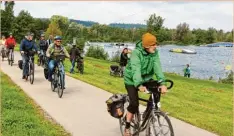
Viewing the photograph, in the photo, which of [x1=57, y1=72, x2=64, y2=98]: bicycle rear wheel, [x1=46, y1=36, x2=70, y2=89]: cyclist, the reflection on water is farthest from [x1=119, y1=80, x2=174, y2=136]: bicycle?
the reflection on water

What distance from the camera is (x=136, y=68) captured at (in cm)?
618

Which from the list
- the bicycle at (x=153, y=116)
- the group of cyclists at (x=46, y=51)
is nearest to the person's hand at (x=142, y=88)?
the bicycle at (x=153, y=116)

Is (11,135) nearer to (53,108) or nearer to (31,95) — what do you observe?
(53,108)

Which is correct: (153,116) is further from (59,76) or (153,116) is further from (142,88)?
(59,76)

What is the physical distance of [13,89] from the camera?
13.0m

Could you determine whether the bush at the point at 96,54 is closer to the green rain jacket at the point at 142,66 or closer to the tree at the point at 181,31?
the green rain jacket at the point at 142,66

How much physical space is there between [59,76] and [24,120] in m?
4.27

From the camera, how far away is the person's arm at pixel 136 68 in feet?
20.1

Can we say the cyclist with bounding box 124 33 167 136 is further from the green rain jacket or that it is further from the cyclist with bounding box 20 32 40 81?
the cyclist with bounding box 20 32 40 81

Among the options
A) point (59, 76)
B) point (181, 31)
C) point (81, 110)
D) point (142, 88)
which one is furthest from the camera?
point (181, 31)

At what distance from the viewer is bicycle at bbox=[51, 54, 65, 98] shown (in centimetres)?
1220

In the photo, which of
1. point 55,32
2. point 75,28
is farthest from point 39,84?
point 75,28

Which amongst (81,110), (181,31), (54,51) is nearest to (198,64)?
(54,51)

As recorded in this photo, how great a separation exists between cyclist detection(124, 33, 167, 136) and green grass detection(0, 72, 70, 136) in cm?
177
